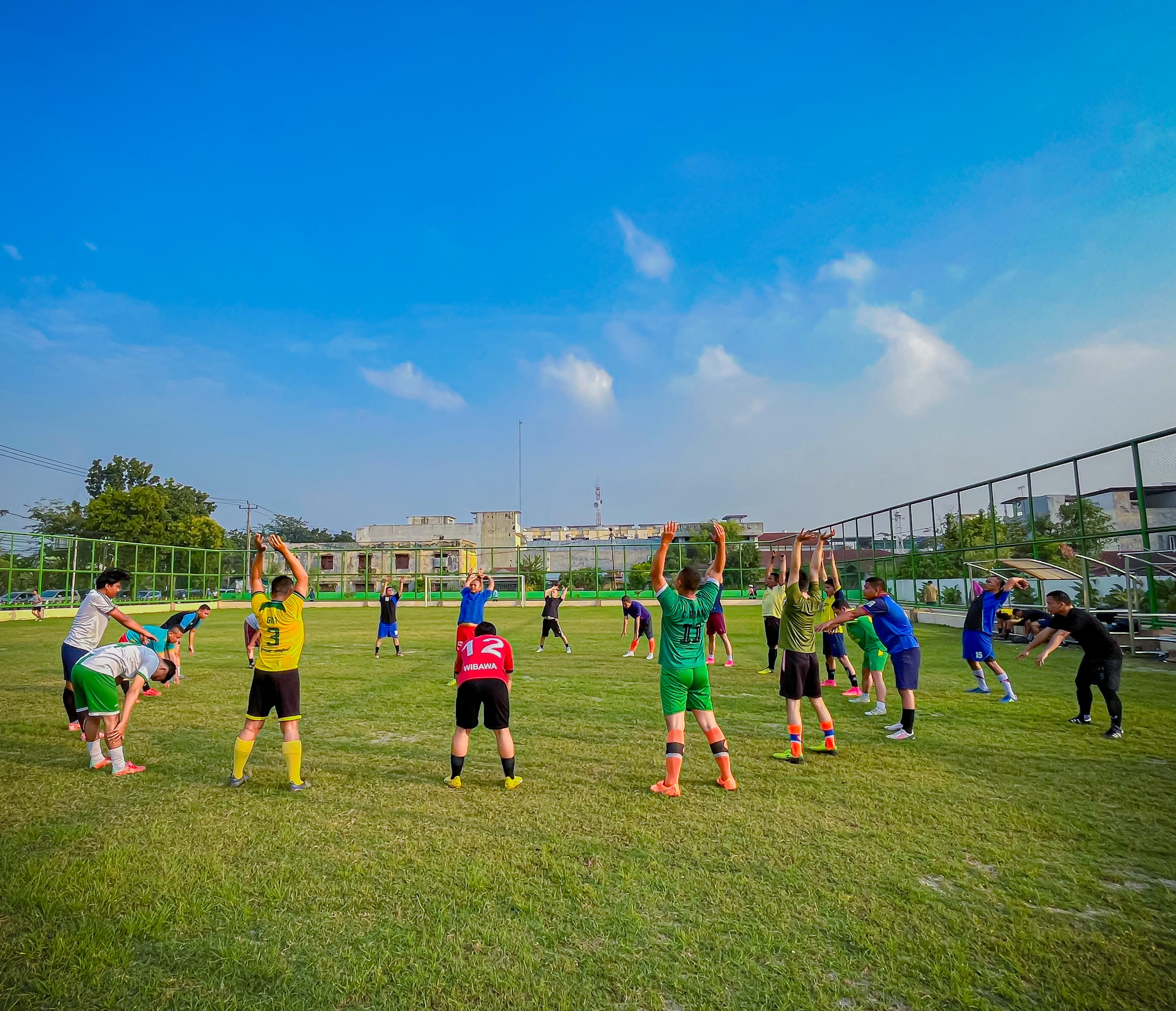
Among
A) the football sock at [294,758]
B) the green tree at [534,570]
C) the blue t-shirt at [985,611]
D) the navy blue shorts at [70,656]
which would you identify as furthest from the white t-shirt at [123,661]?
the green tree at [534,570]

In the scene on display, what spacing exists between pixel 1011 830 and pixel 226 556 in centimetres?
5371

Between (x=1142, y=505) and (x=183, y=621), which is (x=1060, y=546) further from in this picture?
(x=183, y=621)

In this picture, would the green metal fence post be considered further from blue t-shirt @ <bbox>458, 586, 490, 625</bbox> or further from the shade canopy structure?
blue t-shirt @ <bbox>458, 586, 490, 625</bbox>

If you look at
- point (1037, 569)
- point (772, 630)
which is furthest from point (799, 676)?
point (1037, 569)

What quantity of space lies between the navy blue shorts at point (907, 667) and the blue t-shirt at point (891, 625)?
0.05m

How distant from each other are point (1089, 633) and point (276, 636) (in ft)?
32.5

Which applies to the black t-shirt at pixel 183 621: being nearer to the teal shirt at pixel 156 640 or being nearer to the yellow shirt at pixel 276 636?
Result: the teal shirt at pixel 156 640

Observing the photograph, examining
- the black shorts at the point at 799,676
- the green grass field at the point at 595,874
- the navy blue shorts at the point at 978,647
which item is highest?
the black shorts at the point at 799,676

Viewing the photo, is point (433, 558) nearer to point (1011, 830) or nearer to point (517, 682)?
point (517, 682)

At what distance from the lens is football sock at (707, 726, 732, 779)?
20.2 feet

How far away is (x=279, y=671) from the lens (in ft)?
20.5

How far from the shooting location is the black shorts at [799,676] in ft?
23.8

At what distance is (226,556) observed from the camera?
49.2 m

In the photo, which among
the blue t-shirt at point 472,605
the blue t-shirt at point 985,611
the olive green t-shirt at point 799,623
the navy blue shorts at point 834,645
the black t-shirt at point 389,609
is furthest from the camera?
the black t-shirt at point 389,609
